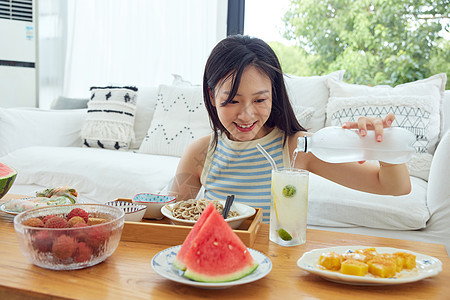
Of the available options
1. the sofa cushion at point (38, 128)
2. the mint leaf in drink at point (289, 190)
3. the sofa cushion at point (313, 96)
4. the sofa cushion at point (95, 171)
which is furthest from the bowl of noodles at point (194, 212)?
the sofa cushion at point (38, 128)

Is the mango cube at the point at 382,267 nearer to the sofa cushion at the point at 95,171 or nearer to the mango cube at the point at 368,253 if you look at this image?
the mango cube at the point at 368,253

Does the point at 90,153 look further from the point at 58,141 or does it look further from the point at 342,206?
the point at 342,206

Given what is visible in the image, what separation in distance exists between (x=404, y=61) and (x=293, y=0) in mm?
1176

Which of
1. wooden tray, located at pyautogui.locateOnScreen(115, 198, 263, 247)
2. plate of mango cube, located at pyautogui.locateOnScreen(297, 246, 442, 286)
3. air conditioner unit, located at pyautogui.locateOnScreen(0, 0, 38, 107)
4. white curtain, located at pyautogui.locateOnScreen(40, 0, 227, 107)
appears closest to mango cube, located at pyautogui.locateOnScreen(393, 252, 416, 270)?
plate of mango cube, located at pyautogui.locateOnScreen(297, 246, 442, 286)

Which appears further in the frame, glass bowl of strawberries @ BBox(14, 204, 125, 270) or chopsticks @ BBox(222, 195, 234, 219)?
chopsticks @ BBox(222, 195, 234, 219)

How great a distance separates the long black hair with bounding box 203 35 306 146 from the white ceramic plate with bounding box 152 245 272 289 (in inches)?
22.7

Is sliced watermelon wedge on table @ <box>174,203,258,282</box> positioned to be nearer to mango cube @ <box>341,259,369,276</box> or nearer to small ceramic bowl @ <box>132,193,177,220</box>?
mango cube @ <box>341,259,369,276</box>

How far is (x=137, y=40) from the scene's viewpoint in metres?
4.41

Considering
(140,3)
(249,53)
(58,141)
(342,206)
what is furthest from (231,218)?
(140,3)

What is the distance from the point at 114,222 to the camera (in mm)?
874

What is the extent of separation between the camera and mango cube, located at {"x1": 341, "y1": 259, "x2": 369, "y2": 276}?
783mm

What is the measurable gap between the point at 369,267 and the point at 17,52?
4.68 meters

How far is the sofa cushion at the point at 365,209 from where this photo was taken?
1.95m

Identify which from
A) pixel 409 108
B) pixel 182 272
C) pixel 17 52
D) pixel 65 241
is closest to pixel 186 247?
pixel 182 272
